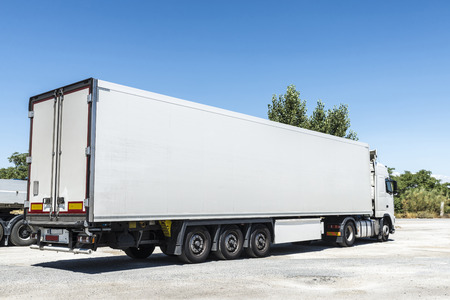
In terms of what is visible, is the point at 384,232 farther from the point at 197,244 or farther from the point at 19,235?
the point at 19,235

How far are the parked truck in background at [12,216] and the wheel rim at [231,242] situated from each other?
7.76m

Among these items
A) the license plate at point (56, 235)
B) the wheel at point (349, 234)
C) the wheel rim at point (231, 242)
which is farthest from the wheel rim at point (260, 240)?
the license plate at point (56, 235)

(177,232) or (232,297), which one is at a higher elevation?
(177,232)

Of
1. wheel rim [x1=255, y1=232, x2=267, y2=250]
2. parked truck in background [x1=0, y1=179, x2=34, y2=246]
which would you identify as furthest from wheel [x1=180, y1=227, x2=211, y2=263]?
parked truck in background [x1=0, y1=179, x2=34, y2=246]

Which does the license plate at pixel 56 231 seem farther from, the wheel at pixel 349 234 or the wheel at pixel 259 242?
the wheel at pixel 349 234

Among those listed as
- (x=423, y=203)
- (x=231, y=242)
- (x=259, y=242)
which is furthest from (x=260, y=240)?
(x=423, y=203)

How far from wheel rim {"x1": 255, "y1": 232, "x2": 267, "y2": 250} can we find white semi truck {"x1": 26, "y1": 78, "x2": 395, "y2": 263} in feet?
0.18

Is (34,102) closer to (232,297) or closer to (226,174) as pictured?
(226,174)

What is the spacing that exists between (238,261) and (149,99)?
15.4 ft

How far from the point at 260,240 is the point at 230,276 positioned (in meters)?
3.87

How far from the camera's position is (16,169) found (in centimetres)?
6050

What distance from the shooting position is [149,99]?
11016mm

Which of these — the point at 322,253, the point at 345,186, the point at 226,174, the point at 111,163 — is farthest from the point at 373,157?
the point at 111,163

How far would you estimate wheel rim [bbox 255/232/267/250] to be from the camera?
44.8 feet
